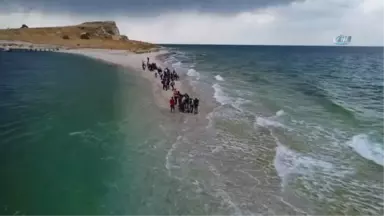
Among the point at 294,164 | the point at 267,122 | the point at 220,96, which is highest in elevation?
the point at 294,164

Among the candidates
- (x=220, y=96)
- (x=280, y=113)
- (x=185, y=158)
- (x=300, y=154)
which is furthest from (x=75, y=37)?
(x=300, y=154)

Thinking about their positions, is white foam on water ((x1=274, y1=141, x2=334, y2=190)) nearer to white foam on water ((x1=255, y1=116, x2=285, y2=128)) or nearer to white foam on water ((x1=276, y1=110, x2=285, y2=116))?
white foam on water ((x1=255, y1=116, x2=285, y2=128))

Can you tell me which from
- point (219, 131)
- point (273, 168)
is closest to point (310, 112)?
point (219, 131)

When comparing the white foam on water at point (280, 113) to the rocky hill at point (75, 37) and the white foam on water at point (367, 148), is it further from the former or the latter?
the rocky hill at point (75, 37)

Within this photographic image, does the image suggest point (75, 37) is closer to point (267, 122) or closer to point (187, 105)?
point (187, 105)

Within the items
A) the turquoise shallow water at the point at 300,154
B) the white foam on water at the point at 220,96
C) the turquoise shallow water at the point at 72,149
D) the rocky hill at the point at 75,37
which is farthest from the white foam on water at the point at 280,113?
the rocky hill at the point at 75,37

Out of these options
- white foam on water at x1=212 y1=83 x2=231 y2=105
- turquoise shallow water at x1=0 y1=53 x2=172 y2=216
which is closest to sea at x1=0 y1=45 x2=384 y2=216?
turquoise shallow water at x1=0 y1=53 x2=172 y2=216
